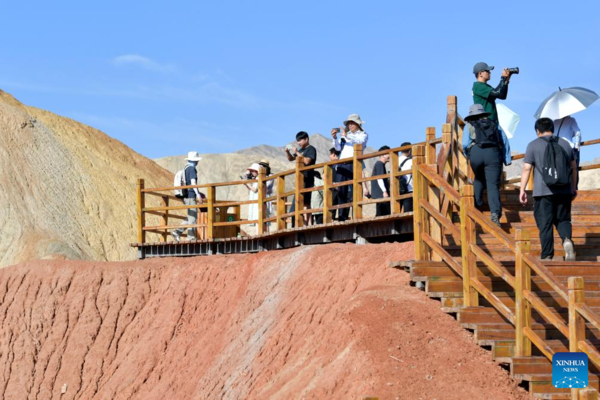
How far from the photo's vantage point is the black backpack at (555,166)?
498 inches

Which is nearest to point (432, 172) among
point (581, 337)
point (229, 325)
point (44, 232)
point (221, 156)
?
point (581, 337)

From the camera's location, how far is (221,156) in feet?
298

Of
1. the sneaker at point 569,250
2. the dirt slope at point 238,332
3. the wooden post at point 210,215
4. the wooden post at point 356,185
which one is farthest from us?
the wooden post at point 210,215

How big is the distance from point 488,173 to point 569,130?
A: 240 centimetres

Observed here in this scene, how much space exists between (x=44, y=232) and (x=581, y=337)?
37477 millimetres

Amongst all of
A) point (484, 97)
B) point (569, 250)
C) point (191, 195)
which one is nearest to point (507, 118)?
→ point (484, 97)

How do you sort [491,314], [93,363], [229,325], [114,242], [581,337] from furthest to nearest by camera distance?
[114,242] → [93,363] → [229,325] → [491,314] → [581,337]

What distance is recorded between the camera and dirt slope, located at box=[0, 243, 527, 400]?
11.5 m

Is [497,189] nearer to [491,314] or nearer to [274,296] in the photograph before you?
[491,314]

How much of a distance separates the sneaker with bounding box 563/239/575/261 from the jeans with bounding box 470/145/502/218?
4.39 ft

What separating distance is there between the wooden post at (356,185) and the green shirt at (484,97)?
3307mm

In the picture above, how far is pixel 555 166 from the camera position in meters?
12.7

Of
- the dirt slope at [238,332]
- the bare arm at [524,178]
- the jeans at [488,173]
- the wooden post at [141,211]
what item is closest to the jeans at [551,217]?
the bare arm at [524,178]

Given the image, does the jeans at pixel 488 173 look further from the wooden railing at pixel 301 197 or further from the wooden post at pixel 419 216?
the wooden post at pixel 419 216
